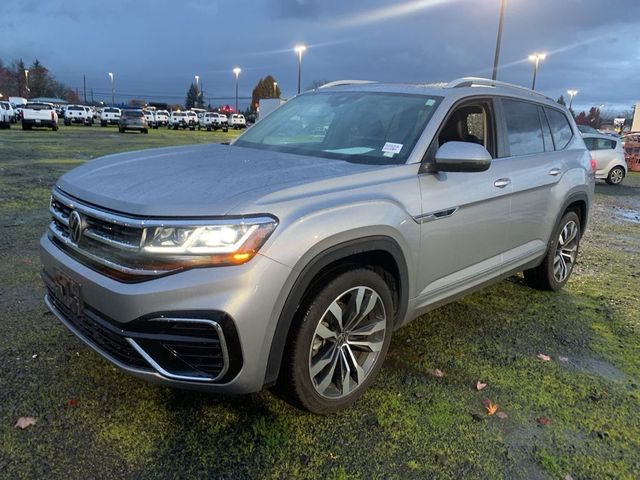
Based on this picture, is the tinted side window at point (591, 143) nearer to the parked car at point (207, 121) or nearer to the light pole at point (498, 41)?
the light pole at point (498, 41)

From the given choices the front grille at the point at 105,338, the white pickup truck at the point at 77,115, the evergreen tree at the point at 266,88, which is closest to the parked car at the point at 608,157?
the front grille at the point at 105,338

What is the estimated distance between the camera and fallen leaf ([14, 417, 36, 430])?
2662 millimetres

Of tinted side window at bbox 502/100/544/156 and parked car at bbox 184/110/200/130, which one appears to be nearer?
tinted side window at bbox 502/100/544/156

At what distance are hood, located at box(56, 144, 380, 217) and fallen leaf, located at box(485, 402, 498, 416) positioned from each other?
5.08 ft

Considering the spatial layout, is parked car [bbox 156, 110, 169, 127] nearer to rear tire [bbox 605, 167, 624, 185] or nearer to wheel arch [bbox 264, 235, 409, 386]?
rear tire [bbox 605, 167, 624, 185]

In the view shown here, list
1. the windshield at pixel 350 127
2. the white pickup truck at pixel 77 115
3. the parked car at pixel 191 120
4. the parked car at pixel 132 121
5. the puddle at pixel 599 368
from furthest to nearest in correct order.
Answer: the parked car at pixel 191 120
the white pickup truck at pixel 77 115
the parked car at pixel 132 121
the puddle at pixel 599 368
the windshield at pixel 350 127

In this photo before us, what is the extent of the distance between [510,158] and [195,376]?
289 cm

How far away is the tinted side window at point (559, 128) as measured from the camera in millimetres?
4859

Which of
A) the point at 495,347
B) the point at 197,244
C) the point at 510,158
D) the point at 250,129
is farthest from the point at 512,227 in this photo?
the point at 197,244

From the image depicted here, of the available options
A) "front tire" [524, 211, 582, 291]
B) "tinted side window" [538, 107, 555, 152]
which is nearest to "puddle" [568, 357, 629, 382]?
"front tire" [524, 211, 582, 291]

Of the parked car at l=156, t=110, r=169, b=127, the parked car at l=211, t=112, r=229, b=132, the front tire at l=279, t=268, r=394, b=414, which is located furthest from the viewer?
the parked car at l=211, t=112, r=229, b=132

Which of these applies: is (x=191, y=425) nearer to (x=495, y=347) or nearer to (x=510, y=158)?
(x=495, y=347)

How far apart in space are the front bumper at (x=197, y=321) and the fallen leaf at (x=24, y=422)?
24.5 inches

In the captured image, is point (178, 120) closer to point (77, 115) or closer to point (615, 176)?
point (77, 115)
